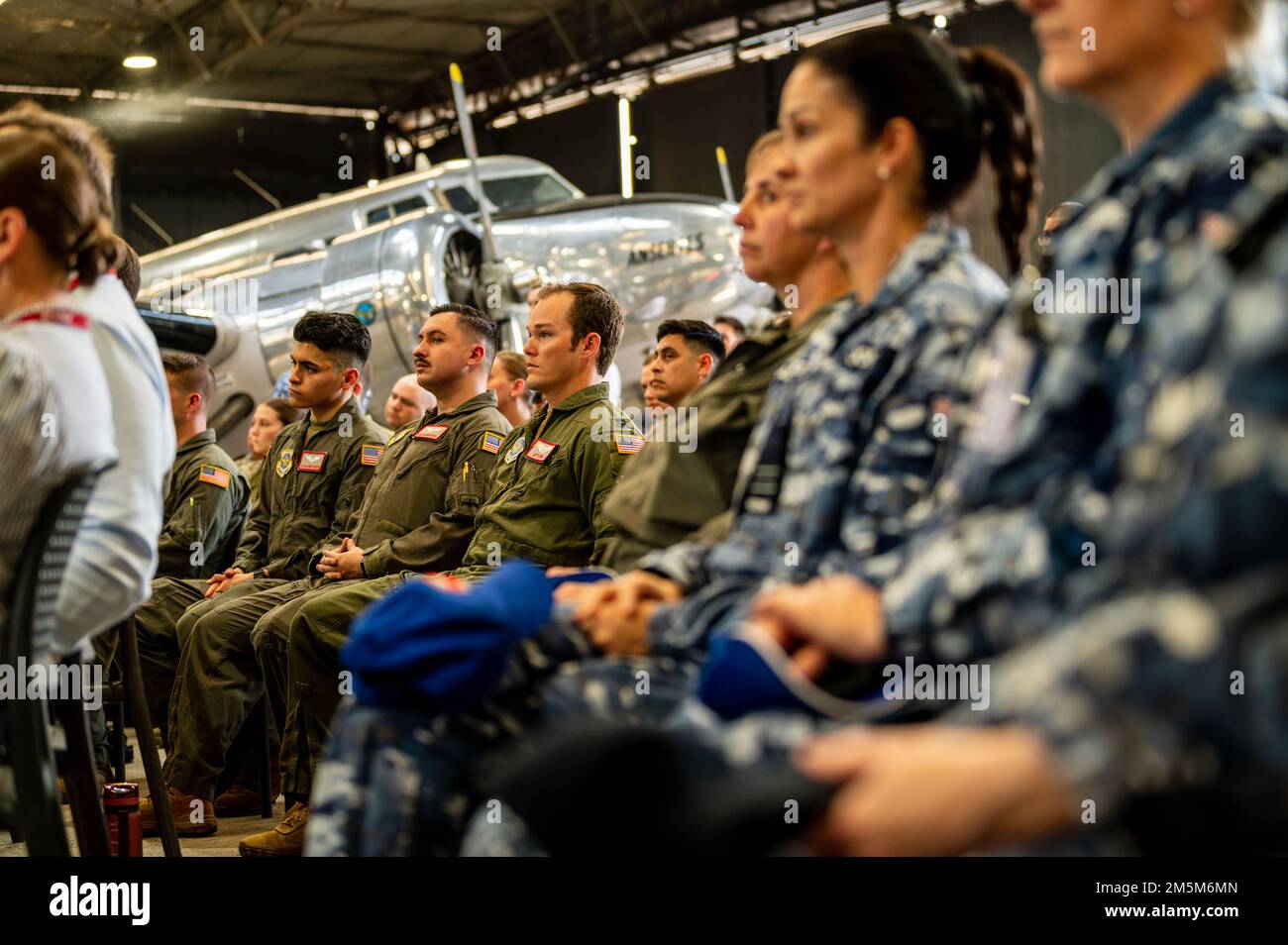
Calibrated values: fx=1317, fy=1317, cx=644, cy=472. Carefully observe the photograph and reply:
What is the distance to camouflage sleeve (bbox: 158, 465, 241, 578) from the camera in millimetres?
4330

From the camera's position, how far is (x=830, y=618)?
1.06 meters

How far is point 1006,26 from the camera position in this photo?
435 inches

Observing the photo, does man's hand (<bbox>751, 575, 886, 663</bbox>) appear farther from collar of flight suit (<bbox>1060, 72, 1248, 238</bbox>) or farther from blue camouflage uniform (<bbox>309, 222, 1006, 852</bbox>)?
collar of flight suit (<bbox>1060, 72, 1248, 238</bbox>)

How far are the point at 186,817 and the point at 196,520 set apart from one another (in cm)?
106

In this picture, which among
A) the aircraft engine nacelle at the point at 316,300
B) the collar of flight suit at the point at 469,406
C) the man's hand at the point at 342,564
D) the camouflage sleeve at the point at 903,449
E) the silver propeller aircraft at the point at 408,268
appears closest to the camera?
the camouflage sleeve at the point at 903,449

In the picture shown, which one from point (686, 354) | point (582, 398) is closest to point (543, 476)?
point (582, 398)

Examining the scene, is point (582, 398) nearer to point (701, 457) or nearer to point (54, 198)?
point (701, 457)

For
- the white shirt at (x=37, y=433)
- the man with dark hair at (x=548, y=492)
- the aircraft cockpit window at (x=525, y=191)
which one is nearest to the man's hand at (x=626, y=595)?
the white shirt at (x=37, y=433)

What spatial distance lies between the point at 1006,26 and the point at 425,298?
6.14 meters

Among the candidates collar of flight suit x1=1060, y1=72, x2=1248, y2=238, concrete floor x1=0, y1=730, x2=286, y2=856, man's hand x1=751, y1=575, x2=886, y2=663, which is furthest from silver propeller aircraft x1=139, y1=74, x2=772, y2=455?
collar of flight suit x1=1060, y1=72, x2=1248, y2=238

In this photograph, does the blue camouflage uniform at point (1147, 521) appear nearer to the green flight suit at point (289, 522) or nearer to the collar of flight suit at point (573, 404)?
the collar of flight suit at point (573, 404)

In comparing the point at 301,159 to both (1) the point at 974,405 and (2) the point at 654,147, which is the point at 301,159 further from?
(1) the point at 974,405

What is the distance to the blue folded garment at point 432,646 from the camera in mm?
1288

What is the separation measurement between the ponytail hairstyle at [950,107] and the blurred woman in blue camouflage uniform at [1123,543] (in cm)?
41
